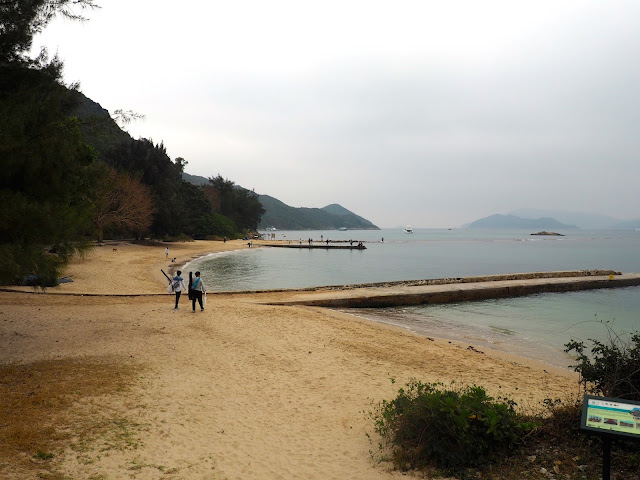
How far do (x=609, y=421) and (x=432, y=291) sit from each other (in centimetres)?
2101

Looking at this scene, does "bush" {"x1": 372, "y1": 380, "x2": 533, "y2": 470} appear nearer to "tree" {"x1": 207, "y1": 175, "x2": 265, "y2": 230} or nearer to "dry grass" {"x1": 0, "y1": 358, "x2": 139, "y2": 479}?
"dry grass" {"x1": 0, "y1": 358, "x2": 139, "y2": 479}

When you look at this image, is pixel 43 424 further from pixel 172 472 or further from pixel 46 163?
pixel 46 163

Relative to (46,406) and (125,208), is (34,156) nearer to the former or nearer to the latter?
(46,406)

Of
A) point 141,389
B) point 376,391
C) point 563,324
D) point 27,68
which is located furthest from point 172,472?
point 563,324

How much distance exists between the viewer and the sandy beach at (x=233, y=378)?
5375 millimetres

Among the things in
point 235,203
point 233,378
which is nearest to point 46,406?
point 233,378

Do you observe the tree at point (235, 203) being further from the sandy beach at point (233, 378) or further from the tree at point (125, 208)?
the sandy beach at point (233, 378)

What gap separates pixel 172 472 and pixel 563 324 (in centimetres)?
2015

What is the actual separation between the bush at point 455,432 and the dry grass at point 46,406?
171 inches

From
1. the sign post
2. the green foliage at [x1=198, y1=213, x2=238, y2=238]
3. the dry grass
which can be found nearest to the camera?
the sign post

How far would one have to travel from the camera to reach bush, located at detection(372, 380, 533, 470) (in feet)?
16.5

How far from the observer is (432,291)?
79.8ft

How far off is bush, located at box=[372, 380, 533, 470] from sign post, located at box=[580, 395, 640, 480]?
134 centimetres

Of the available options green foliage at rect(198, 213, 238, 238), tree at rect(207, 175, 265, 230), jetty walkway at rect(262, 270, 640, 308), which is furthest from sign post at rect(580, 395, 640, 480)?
tree at rect(207, 175, 265, 230)
